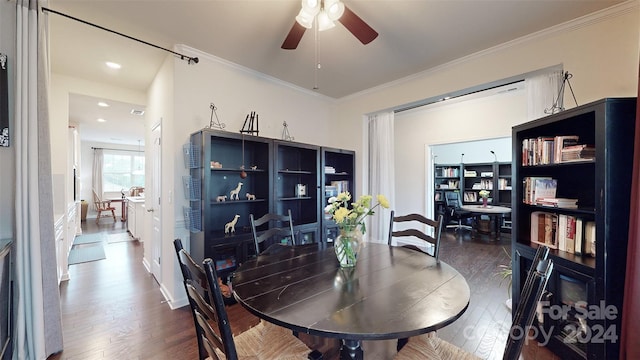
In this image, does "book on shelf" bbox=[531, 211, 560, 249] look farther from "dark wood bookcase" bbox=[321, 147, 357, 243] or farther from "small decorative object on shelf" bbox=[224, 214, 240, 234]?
"small decorative object on shelf" bbox=[224, 214, 240, 234]

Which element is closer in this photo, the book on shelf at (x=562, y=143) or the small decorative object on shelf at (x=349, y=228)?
the small decorative object on shelf at (x=349, y=228)

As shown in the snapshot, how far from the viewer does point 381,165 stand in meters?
4.10

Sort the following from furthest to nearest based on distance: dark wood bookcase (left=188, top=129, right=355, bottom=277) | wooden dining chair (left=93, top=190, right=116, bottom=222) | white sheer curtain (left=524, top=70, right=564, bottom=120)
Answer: wooden dining chair (left=93, top=190, right=116, bottom=222) → dark wood bookcase (left=188, top=129, right=355, bottom=277) → white sheer curtain (left=524, top=70, right=564, bottom=120)

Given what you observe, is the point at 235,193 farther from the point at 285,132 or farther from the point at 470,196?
the point at 470,196

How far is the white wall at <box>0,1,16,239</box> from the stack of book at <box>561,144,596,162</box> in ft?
12.9

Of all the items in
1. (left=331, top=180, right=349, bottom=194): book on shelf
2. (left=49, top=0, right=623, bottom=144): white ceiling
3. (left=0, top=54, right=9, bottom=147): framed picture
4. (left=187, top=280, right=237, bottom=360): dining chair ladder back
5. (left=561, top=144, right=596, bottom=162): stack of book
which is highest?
(left=49, top=0, right=623, bottom=144): white ceiling

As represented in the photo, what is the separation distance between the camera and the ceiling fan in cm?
163

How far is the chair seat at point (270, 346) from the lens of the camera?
124 cm

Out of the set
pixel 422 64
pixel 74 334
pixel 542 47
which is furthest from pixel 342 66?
pixel 74 334

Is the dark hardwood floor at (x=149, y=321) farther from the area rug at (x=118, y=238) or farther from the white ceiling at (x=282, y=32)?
the white ceiling at (x=282, y=32)

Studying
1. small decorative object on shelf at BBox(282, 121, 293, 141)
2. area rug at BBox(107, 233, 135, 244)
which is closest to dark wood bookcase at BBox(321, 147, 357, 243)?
small decorative object on shelf at BBox(282, 121, 293, 141)

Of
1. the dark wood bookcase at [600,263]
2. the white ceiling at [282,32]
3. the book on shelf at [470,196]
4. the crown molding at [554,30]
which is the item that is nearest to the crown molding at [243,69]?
the white ceiling at [282,32]

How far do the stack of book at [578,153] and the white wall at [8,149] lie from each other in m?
3.94

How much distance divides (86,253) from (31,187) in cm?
382
